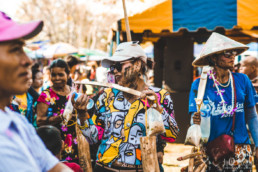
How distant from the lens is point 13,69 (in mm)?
1398

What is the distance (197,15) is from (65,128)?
4.09 m

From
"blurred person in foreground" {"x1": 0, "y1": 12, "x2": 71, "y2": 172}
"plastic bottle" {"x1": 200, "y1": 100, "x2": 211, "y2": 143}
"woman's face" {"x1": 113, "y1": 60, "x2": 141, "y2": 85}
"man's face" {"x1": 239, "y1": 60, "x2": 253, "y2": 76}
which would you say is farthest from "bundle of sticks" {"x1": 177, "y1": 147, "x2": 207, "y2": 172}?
"man's face" {"x1": 239, "y1": 60, "x2": 253, "y2": 76}

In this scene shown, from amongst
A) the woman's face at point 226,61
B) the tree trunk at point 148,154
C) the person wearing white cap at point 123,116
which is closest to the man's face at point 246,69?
the woman's face at point 226,61

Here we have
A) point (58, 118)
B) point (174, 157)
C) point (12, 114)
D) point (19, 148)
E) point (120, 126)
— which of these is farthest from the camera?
point (174, 157)

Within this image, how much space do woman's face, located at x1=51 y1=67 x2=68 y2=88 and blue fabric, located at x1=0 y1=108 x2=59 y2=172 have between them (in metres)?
2.93

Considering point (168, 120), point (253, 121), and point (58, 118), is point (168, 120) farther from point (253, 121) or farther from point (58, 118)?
point (58, 118)

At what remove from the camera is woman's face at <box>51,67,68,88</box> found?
446cm

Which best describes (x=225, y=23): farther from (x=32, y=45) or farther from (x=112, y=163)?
(x=32, y=45)

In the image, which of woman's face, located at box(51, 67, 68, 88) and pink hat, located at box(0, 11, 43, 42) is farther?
woman's face, located at box(51, 67, 68, 88)

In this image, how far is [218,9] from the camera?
6969mm

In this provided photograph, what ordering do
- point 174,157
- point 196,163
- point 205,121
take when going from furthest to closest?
point 174,157 → point 205,121 → point 196,163

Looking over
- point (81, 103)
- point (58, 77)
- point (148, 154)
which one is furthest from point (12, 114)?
point (58, 77)

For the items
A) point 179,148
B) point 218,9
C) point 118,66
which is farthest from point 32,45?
point 118,66

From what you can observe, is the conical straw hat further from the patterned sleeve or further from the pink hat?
the pink hat
